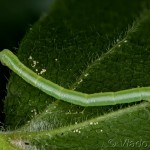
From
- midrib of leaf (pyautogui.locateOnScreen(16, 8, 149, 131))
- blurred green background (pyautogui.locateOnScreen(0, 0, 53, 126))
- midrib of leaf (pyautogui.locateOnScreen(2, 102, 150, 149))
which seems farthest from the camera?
blurred green background (pyautogui.locateOnScreen(0, 0, 53, 126))

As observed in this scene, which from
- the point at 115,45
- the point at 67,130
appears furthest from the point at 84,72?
the point at 67,130

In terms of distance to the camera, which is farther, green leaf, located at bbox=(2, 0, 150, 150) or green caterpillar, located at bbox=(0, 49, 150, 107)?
green caterpillar, located at bbox=(0, 49, 150, 107)

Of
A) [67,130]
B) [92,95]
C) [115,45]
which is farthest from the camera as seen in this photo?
[115,45]

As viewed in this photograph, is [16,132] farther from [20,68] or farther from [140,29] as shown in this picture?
[140,29]

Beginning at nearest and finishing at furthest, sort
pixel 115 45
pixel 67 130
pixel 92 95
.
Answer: pixel 67 130 → pixel 92 95 → pixel 115 45

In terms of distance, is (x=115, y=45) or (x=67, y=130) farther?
(x=115, y=45)

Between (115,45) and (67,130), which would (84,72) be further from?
(67,130)

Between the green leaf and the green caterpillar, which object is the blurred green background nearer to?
the green leaf

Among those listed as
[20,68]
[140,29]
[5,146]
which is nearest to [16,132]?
[5,146]

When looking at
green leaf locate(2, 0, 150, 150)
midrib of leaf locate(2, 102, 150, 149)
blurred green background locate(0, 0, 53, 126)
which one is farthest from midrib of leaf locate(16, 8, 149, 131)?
blurred green background locate(0, 0, 53, 126)
